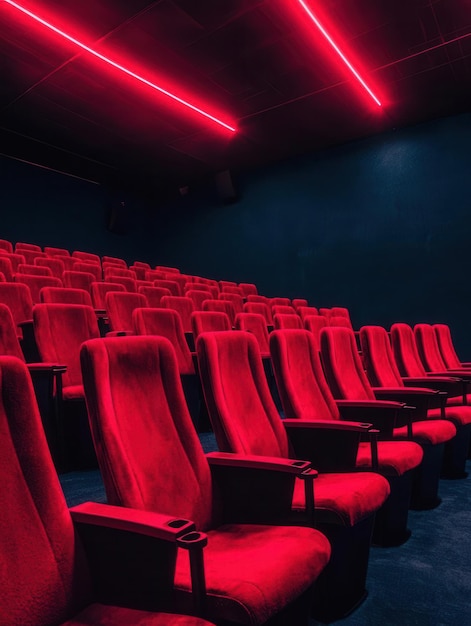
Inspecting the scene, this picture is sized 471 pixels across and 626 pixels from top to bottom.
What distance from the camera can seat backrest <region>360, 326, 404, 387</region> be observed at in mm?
2127

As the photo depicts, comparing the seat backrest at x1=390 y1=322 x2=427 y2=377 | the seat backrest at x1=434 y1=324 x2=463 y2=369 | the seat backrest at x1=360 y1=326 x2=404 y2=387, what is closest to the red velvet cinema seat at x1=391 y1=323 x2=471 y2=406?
the seat backrest at x1=390 y1=322 x2=427 y2=377

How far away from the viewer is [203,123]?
187 inches

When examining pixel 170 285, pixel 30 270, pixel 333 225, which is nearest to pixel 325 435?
pixel 30 270

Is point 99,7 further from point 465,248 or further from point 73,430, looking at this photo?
point 465,248

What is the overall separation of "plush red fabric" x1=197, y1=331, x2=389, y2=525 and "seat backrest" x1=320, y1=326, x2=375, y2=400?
0.49m

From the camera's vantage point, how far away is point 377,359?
7.09ft

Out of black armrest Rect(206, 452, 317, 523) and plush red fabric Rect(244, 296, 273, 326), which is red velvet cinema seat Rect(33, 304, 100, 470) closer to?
black armrest Rect(206, 452, 317, 523)

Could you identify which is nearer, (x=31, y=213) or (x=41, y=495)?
(x=41, y=495)

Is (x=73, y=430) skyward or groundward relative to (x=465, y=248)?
groundward

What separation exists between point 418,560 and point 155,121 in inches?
170

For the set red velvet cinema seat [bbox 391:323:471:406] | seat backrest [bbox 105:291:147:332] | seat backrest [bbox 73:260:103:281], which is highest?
seat backrest [bbox 73:260:103:281]

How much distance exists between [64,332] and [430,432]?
50.1 inches

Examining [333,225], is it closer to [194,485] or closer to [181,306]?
[181,306]

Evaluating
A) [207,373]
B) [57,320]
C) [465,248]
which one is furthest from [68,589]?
[465,248]
